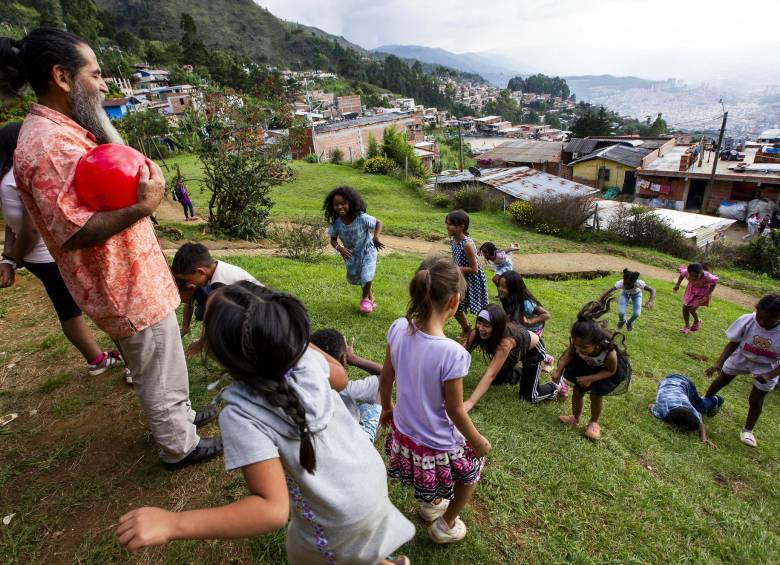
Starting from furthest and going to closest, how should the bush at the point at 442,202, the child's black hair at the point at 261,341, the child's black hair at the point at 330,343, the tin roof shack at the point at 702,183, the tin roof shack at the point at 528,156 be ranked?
the tin roof shack at the point at 528,156, the tin roof shack at the point at 702,183, the bush at the point at 442,202, the child's black hair at the point at 330,343, the child's black hair at the point at 261,341

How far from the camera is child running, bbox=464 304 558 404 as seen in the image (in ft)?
9.78

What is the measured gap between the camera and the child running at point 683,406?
147 inches

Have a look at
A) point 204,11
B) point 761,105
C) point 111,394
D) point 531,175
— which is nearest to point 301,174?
point 531,175

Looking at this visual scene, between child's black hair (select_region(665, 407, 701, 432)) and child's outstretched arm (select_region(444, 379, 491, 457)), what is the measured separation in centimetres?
290

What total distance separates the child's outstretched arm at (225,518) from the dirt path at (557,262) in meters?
7.72

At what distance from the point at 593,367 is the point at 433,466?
1809 mm

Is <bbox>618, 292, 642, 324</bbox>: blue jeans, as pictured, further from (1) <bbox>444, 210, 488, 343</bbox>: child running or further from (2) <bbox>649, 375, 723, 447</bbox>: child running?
(1) <bbox>444, 210, 488, 343</bbox>: child running

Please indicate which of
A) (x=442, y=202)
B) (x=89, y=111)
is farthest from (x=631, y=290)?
(x=442, y=202)

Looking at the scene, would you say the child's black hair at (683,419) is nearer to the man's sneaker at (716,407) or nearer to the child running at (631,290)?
the man's sneaker at (716,407)

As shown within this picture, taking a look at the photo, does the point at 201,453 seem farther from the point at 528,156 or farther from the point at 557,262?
the point at 528,156

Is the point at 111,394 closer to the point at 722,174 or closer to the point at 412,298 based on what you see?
the point at 412,298

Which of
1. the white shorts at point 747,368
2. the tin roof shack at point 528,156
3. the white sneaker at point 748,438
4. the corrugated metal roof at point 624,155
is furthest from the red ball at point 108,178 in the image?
the tin roof shack at point 528,156

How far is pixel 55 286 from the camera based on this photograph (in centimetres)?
278

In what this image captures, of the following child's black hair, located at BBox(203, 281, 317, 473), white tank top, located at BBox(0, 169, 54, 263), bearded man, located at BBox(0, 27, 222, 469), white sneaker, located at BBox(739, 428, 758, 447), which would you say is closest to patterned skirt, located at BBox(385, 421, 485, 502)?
child's black hair, located at BBox(203, 281, 317, 473)
